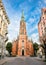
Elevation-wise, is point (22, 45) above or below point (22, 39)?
below

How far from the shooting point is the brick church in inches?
3878

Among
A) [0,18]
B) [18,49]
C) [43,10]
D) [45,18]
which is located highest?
[43,10]

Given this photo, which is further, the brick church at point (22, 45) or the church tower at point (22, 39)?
the church tower at point (22, 39)

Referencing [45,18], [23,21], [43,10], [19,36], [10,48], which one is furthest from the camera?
[23,21]

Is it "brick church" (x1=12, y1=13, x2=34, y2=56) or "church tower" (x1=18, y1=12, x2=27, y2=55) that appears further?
"church tower" (x1=18, y1=12, x2=27, y2=55)

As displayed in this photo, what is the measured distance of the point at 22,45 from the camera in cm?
10162

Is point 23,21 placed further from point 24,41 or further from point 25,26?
point 24,41

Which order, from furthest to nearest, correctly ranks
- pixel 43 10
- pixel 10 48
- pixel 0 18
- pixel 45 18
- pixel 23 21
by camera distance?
pixel 23 21
pixel 10 48
pixel 43 10
pixel 45 18
pixel 0 18

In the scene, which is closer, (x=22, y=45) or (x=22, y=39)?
(x=22, y=45)

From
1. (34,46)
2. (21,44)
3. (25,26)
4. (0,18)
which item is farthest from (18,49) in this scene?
(0,18)

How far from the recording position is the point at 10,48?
9725 centimetres

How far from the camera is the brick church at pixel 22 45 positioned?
98.5m

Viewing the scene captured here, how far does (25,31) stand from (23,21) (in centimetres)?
953

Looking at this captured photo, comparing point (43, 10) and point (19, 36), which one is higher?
point (43, 10)
